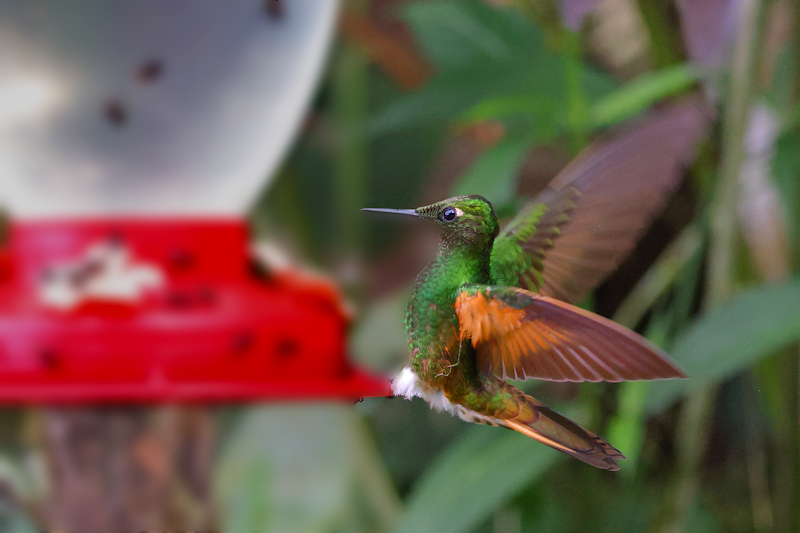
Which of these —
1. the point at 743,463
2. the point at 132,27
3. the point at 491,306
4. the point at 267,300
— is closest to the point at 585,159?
the point at 491,306

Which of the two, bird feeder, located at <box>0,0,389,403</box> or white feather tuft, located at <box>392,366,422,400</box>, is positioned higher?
white feather tuft, located at <box>392,366,422,400</box>

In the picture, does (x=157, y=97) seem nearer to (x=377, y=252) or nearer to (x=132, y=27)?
(x=132, y=27)

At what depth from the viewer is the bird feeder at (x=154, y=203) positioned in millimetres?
321

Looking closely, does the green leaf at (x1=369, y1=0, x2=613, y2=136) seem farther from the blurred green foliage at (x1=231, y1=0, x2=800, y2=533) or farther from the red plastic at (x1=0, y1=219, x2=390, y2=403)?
the red plastic at (x1=0, y1=219, x2=390, y2=403)

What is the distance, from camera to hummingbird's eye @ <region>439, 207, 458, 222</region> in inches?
5.9

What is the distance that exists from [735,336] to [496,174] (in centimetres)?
14

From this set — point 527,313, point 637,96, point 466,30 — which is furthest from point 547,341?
point 466,30

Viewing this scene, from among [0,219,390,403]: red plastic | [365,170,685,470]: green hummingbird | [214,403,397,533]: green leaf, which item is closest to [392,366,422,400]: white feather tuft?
[365,170,685,470]: green hummingbird

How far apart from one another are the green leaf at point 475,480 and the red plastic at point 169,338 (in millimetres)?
61

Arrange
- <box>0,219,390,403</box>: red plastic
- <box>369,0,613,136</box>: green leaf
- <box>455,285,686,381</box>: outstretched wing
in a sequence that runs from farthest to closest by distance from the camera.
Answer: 1. <box>369,0,613,136</box>: green leaf
2. <box>0,219,390,403</box>: red plastic
3. <box>455,285,686,381</box>: outstretched wing

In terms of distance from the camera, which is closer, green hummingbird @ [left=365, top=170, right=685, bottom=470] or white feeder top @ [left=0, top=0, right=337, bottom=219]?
green hummingbird @ [left=365, top=170, right=685, bottom=470]

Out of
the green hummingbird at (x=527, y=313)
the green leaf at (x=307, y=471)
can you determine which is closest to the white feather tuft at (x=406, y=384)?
the green hummingbird at (x=527, y=313)

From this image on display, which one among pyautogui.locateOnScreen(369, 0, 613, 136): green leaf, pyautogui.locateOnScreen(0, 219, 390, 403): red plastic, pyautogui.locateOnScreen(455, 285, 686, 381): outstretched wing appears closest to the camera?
pyautogui.locateOnScreen(455, 285, 686, 381): outstretched wing

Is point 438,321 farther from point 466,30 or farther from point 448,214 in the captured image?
point 466,30
